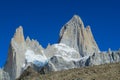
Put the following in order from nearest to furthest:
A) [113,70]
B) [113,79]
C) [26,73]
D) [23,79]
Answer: [113,79] < [113,70] < [23,79] < [26,73]

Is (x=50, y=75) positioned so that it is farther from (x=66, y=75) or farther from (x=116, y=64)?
(x=116, y=64)

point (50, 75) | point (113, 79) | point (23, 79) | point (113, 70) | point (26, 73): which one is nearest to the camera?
point (113, 79)

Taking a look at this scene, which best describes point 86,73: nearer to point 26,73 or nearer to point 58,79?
point 58,79

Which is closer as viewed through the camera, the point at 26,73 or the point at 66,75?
the point at 66,75

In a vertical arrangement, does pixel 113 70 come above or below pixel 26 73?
below

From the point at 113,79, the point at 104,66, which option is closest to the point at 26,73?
the point at 104,66

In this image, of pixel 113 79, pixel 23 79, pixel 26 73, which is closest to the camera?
pixel 113 79

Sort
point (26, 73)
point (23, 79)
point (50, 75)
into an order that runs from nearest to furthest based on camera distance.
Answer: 1. point (50, 75)
2. point (23, 79)
3. point (26, 73)

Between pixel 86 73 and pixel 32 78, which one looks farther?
pixel 32 78

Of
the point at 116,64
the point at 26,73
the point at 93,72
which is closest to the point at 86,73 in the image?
the point at 93,72

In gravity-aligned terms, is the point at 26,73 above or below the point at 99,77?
above
